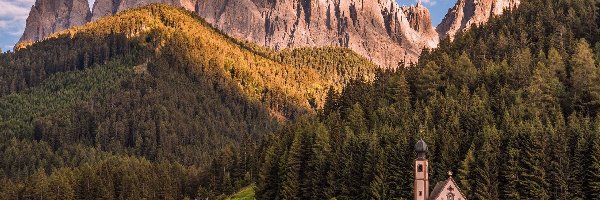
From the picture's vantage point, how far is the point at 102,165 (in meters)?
180

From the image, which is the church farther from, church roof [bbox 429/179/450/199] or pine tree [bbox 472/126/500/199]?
pine tree [bbox 472/126/500/199]

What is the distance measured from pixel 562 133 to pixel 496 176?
10789mm

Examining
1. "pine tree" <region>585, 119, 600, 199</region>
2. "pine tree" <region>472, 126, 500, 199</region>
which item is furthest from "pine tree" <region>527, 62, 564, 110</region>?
"pine tree" <region>585, 119, 600, 199</region>

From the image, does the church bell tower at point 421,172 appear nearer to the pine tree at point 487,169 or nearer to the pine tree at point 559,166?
the pine tree at point 487,169

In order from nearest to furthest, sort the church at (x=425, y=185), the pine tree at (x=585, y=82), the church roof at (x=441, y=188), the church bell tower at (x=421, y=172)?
the church roof at (x=441, y=188), the church at (x=425, y=185), the church bell tower at (x=421, y=172), the pine tree at (x=585, y=82)

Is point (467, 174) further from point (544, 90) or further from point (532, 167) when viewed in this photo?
point (544, 90)

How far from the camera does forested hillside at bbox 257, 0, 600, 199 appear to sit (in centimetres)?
9231

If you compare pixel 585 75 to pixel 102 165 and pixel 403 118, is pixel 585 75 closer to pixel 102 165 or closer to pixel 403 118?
pixel 403 118

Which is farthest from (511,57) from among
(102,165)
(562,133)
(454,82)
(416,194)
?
(102,165)

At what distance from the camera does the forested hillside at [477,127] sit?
92.3 metres

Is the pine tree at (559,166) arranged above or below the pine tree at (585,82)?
below

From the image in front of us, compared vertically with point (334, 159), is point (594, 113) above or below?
above

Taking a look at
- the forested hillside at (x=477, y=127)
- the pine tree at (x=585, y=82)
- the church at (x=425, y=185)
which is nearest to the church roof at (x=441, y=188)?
the church at (x=425, y=185)

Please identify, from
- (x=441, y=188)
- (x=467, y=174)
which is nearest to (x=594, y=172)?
(x=467, y=174)
